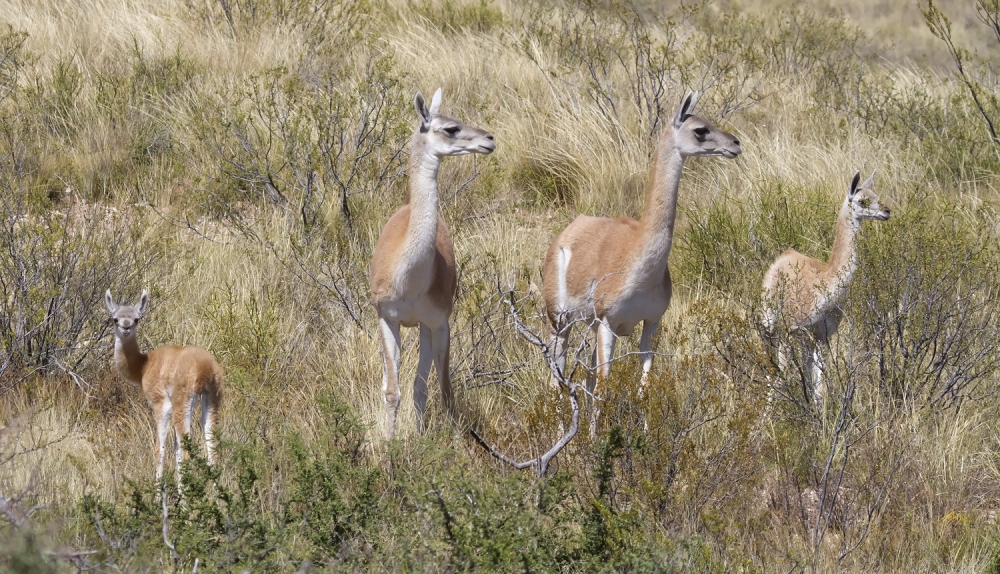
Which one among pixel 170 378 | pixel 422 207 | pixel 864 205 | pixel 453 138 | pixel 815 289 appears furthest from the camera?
pixel 864 205

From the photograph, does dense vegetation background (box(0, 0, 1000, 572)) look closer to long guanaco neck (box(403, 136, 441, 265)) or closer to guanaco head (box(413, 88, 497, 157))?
long guanaco neck (box(403, 136, 441, 265))

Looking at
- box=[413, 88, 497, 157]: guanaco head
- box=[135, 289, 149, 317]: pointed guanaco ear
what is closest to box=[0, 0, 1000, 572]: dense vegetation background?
box=[135, 289, 149, 317]: pointed guanaco ear

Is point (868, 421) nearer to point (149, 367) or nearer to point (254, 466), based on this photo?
point (254, 466)

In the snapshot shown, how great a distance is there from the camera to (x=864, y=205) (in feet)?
22.8

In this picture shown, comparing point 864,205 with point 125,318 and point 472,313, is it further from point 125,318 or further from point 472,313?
point 125,318

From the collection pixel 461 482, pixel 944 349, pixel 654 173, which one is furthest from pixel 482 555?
pixel 944 349

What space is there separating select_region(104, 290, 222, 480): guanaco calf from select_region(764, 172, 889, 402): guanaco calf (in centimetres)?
303

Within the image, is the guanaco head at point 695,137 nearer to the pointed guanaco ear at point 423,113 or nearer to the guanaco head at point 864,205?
the guanaco head at point 864,205

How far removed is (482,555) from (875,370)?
296 centimetres

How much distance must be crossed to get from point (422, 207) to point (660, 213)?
1304 mm

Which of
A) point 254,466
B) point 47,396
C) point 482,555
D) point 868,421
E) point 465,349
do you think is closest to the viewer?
point 482,555

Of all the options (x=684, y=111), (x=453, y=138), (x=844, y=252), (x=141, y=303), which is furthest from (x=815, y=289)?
(x=141, y=303)

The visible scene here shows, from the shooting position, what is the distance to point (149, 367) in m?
5.69

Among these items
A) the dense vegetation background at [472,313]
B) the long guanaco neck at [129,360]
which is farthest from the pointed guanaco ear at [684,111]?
the long guanaco neck at [129,360]
